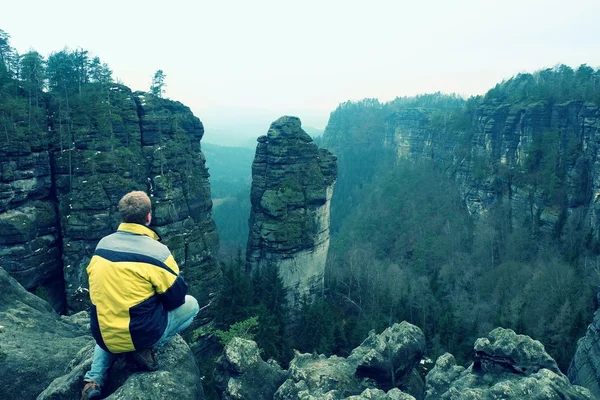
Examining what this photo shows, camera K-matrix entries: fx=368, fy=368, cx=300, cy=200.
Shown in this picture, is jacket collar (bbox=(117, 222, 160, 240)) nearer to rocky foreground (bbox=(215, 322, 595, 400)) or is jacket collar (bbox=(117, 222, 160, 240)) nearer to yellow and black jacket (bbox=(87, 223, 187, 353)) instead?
yellow and black jacket (bbox=(87, 223, 187, 353))

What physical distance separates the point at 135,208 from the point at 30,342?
4.81 m

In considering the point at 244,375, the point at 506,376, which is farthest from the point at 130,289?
the point at 506,376

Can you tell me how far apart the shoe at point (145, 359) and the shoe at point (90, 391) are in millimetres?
598

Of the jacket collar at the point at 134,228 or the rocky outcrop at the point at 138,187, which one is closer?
the jacket collar at the point at 134,228

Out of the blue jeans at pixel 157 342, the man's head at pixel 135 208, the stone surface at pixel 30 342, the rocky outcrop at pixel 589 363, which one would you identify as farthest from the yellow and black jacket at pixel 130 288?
the rocky outcrop at pixel 589 363

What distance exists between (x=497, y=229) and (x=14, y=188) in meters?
58.6

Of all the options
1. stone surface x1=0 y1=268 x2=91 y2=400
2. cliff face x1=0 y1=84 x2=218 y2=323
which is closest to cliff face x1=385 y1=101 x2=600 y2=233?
cliff face x1=0 y1=84 x2=218 y2=323

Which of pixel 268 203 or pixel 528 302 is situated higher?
pixel 268 203

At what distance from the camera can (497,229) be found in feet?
184

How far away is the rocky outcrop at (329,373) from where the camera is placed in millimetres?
9000

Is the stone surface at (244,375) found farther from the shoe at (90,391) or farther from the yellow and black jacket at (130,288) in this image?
the yellow and black jacket at (130,288)

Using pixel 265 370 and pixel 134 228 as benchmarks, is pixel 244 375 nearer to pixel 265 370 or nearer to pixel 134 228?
pixel 265 370

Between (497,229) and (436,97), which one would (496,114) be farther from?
(436,97)

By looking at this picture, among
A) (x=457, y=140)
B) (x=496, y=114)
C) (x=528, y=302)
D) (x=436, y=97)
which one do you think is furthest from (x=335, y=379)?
(x=436, y=97)
